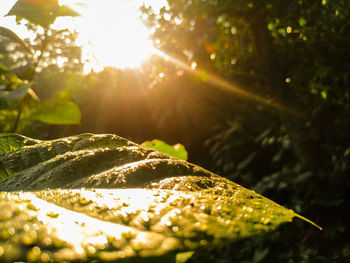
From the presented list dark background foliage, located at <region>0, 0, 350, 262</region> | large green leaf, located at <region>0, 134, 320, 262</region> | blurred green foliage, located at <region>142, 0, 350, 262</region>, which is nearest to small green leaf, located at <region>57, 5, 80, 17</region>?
large green leaf, located at <region>0, 134, 320, 262</region>

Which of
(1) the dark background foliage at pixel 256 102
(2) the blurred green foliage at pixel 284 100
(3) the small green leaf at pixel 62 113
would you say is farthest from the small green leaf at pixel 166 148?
(2) the blurred green foliage at pixel 284 100

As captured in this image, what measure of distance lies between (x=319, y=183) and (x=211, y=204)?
3.67 metres

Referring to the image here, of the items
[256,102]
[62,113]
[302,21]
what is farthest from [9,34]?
[256,102]

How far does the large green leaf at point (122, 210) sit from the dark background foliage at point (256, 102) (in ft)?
4.80

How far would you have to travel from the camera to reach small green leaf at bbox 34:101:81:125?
2.77 ft

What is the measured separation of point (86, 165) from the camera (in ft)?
1.20

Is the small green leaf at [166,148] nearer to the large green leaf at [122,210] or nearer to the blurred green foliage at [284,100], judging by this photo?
the large green leaf at [122,210]

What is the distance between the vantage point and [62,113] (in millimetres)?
848

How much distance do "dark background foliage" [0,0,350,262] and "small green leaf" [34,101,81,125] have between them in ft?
2.98

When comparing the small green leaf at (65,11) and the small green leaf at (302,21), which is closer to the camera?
the small green leaf at (65,11)

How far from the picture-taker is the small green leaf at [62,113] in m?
0.84

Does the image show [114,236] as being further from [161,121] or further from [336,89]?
[161,121]

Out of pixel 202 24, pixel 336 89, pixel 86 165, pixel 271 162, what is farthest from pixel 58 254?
pixel 202 24

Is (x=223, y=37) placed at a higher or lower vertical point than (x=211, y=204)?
higher
